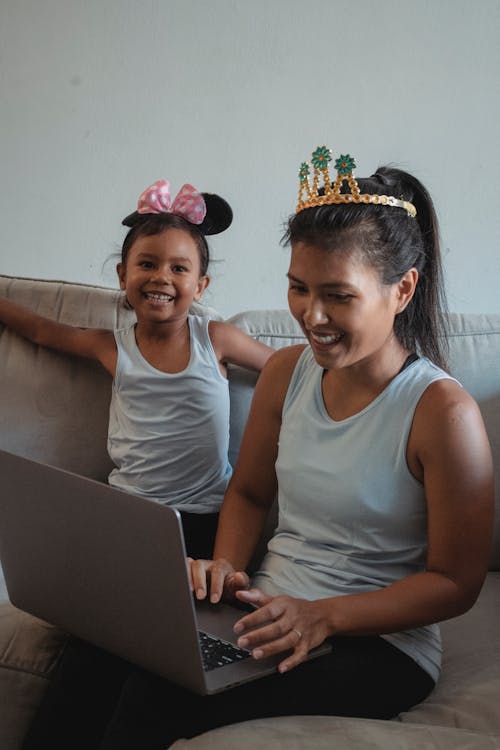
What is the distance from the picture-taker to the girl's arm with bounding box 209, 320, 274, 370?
175 cm

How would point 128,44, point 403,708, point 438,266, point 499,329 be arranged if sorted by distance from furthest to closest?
1. point 128,44
2. point 499,329
3. point 438,266
4. point 403,708

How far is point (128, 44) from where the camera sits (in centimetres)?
233

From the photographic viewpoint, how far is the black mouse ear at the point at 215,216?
184 cm

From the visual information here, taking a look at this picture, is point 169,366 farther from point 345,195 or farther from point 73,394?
point 345,195

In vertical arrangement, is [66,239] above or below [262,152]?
below

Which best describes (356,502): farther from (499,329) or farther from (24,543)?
(499,329)

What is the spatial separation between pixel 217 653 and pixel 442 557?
32cm

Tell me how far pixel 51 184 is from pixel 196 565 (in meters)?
1.39

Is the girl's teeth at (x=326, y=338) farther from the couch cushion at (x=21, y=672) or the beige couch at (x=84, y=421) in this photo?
the couch cushion at (x=21, y=672)

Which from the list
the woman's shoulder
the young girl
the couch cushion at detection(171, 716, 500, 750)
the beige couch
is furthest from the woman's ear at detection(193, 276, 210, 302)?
the couch cushion at detection(171, 716, 500, 750)

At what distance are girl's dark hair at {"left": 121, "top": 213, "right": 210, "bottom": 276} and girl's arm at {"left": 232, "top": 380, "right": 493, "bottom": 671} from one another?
2.41 feet

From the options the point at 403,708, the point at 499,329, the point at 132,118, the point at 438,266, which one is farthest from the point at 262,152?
the point at 403,708

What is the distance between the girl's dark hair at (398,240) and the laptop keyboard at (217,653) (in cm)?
51

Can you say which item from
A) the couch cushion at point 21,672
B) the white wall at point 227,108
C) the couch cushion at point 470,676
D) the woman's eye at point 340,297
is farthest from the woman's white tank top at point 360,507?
the white wall at point 227,108
